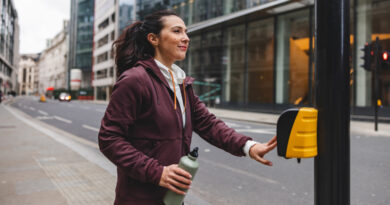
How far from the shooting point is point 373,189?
165 inches

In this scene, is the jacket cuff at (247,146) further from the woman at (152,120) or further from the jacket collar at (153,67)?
the jacket collar at (153,67)

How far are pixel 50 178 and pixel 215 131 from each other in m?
3.44

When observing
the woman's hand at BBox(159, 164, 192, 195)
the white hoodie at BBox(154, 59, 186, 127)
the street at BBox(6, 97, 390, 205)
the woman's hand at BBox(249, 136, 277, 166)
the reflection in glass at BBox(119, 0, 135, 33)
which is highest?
the reflection in glass at BBox(119, 0, 135, 33)

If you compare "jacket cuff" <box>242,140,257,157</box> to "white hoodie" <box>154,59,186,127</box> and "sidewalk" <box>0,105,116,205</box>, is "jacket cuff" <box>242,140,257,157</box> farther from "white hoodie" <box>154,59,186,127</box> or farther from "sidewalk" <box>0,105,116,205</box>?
"sidewalk" <box>0,105,116,205</box>

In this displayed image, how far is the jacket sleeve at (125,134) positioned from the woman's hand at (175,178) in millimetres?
30

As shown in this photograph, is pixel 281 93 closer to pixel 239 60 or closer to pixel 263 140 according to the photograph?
pixel 239 60

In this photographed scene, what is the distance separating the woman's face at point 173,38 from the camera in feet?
5.39

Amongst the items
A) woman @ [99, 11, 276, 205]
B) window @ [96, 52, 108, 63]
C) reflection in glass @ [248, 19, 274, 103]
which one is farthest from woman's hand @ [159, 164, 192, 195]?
window @ [96, 52, 108, 63]

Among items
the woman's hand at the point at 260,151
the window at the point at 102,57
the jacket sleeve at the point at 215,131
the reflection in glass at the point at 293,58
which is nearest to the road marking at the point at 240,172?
A: the jacket sleeve at the point at 215,131

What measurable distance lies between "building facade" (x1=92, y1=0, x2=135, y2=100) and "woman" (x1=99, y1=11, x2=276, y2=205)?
4523cm

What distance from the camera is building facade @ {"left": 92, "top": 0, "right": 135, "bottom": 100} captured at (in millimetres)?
48344

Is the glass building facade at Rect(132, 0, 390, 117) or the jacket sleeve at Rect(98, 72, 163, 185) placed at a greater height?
the glass building facade at Rect(132, 0, 390, 117)

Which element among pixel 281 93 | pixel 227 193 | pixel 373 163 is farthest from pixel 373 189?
pixel 281 93

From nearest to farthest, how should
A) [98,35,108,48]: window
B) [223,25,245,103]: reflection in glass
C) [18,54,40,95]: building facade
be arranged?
[223,25,245,103]: reflection in glass < [98,35,108,48]: window < [18,54,40,95]: building facade
